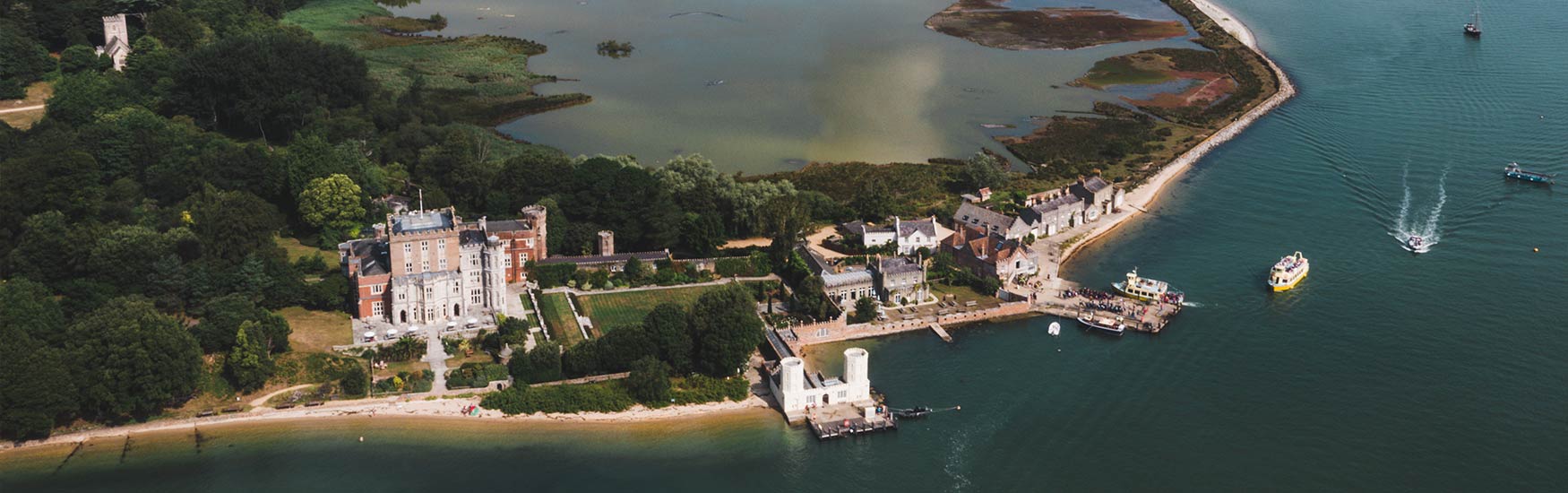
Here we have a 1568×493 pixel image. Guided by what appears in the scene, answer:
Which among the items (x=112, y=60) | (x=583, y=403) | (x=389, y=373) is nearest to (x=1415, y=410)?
(x=583, y=403)

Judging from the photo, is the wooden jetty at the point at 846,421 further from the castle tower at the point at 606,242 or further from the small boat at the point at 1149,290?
the castle tower at the point at 606,242

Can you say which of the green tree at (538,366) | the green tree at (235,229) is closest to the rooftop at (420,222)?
the green tree at (235,229)

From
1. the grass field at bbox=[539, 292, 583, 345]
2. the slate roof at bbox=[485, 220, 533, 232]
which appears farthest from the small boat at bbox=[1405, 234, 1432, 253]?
the slate roof at bbox=[485, 220, 533, 232]

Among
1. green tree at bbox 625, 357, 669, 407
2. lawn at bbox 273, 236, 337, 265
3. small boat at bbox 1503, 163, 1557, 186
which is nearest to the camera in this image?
green tree at bbox 625, 357, 669, 407

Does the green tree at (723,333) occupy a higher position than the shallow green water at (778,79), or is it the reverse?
the shallow green water at (778,79)

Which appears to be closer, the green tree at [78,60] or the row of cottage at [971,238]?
the row of cottage at [971,238]

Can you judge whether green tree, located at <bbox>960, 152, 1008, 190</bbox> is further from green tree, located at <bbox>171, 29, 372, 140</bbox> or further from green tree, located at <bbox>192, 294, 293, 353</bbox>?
green tree, located at <bbox>171, 29, 372, 140</bbox>

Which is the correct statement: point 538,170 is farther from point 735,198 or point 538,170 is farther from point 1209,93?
point 1209,93

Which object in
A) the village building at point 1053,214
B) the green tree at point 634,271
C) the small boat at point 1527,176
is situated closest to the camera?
the green tree at point 634,271
